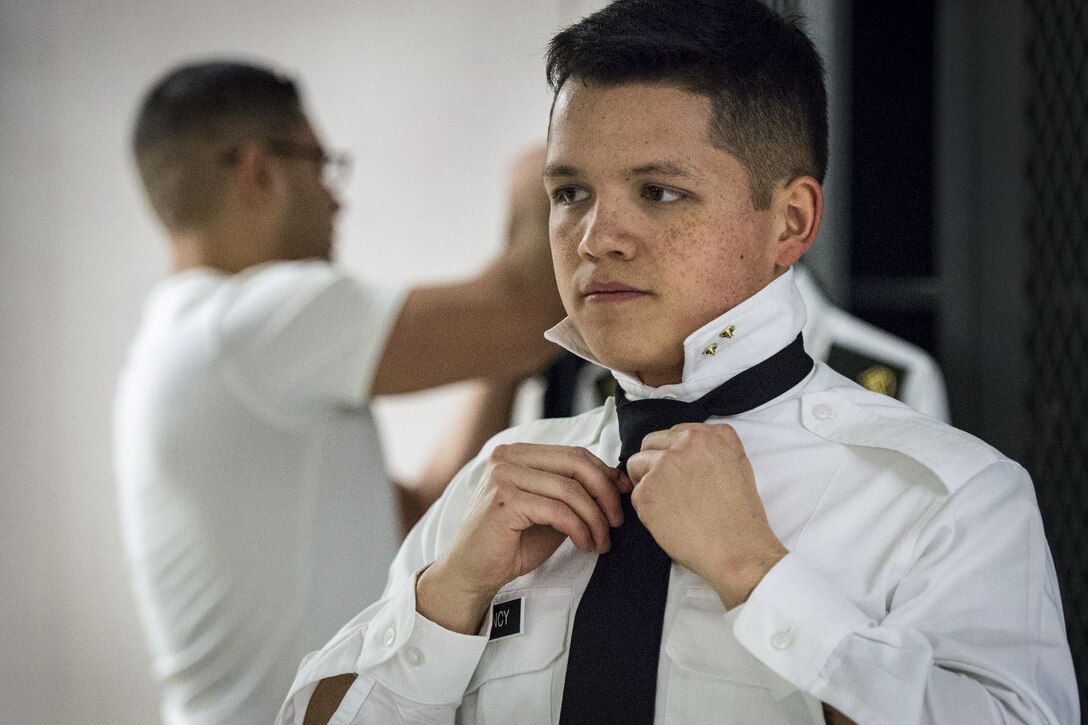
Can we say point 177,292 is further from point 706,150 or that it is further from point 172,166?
point 706,150

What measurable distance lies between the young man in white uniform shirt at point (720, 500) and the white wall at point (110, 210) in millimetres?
1982

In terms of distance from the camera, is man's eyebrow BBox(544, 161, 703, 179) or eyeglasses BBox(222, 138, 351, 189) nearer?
man's eyebrow BBox(544, 161, 703, 179)

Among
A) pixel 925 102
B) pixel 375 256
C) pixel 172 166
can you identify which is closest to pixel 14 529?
pixel 375 256

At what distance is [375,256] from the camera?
10.4 ft

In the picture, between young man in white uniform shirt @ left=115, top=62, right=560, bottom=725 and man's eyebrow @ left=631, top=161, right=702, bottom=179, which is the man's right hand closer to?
man's eyebrow @ left=631, top=161, right=702, bottom=179

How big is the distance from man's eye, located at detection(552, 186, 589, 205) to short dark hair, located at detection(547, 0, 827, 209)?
101 millimetres

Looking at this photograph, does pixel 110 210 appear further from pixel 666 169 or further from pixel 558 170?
pixel 666 169

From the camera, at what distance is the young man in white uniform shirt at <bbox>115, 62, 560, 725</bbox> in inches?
78.1

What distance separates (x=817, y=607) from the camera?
0.90 meters

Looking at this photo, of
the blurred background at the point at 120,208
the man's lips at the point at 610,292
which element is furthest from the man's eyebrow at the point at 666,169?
the blurred background at the point at 120,208

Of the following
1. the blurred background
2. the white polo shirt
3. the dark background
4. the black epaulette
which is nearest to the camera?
the white polo shirt

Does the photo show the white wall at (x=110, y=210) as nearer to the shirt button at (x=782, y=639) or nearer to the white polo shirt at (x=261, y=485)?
the white polo shirt at (x=261, y=485)

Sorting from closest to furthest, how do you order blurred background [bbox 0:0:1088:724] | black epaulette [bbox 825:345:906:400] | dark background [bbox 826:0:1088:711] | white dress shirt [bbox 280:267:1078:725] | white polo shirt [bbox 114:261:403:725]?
1. white dress shirt [bbox 280:267:1078:725]
2. white polo shirt [bbox 114:261:403:725]
3. dark background [bbox 826:0:1088:711]
4. black epaulette [bbox 825:345:906:400]
5. blurred background [bbox 0:0:1088:724]

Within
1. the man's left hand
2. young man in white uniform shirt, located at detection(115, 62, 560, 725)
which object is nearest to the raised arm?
young man in white uniform shirt, located at detection(115, 62, 560, 725)
